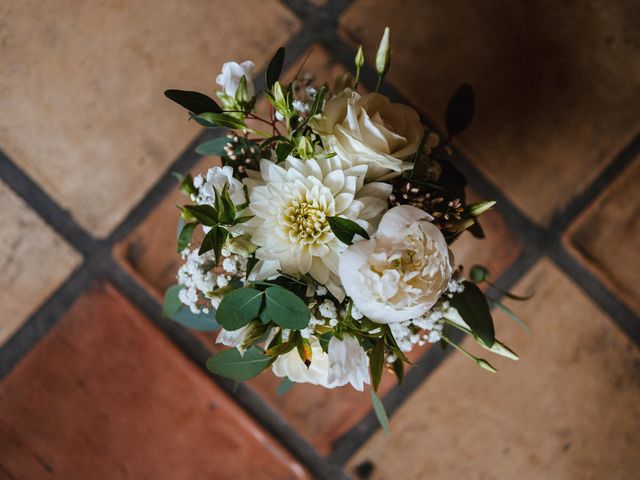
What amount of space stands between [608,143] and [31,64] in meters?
0.76

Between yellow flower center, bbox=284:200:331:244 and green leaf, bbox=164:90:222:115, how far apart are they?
0.40ft

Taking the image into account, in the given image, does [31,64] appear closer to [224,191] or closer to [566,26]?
[224,191]

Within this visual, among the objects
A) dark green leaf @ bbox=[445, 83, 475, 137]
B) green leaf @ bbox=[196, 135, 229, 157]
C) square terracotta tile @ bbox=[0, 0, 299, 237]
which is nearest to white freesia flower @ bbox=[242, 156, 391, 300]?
green leaf @ bbox=[196, 135, 229, 157]

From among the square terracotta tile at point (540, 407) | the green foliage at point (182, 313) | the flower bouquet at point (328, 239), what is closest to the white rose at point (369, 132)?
the flower bouquet at point (328, 239)

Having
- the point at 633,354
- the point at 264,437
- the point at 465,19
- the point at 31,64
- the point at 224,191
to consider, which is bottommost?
the point at 264,437

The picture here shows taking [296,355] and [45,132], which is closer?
[296,355]

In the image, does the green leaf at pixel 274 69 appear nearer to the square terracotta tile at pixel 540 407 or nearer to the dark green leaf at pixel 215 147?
the dark green leaf at pixel 215 147

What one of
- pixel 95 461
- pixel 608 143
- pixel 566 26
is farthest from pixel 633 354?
pixel 95 461

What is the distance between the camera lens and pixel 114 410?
0.68 meters

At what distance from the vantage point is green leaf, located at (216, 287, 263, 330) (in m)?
0.41

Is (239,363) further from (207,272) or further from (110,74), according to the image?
(110,74)

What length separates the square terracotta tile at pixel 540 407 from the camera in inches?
26.9

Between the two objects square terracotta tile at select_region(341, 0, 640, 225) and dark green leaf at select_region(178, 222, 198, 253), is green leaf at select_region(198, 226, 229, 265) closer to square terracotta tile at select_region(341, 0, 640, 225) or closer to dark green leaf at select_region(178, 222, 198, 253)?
dark green leaf at select_region(178, 222, 198, 253)

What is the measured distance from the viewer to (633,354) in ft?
2.25
